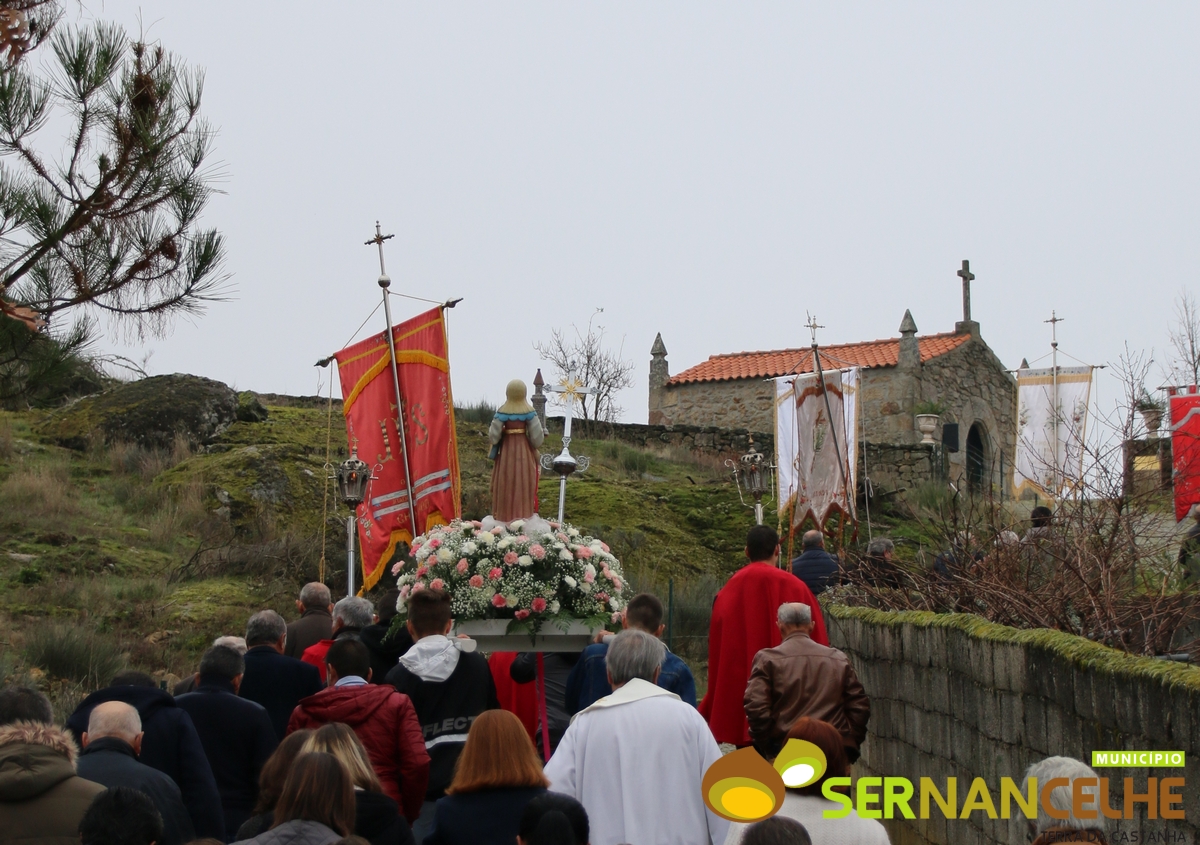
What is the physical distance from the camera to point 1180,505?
1054cm

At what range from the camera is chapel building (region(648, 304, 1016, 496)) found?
102 feet

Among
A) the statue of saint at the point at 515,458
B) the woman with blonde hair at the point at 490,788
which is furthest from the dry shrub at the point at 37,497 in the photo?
the woman with blonde hair at the point at 490,788

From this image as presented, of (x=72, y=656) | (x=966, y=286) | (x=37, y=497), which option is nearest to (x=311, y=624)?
(x=72, y=656)

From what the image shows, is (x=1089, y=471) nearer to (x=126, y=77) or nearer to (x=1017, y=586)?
(x=1017, y=586)

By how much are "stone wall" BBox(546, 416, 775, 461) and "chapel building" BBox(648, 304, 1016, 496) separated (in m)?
1.30

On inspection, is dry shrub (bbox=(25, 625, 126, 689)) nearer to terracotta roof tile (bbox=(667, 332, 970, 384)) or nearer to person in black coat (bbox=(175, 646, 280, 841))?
person in black coat (bbox=(175, 646, 280, 841))

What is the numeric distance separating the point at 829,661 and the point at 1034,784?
3.01 metres

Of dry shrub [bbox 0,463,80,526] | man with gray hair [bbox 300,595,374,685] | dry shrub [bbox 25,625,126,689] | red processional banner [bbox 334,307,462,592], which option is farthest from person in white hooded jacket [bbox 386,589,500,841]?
dry shrub [bbox 0,463,80,526]

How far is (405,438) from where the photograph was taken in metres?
12.4

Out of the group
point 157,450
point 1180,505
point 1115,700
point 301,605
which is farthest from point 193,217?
point 157,450

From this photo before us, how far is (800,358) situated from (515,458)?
23.4m

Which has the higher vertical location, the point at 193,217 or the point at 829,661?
the point at 193,217

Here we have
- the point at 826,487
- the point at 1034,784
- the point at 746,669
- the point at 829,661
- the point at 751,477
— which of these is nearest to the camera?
the point at 1034,784

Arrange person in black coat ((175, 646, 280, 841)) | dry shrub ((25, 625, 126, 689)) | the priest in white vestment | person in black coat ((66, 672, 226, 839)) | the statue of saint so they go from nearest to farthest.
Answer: the priest in white vestment → person in black coat ((66, 672, 226, 839)) → person in black coat ((175, 646, 280, 841)) → the statue of saint → dry shrub ((25, 625, 126, 689))
